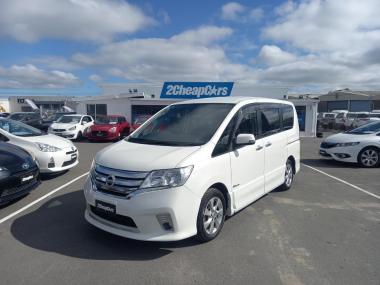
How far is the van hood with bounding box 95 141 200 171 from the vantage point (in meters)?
3.72

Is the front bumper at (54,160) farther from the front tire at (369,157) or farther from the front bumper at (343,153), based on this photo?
the front tire at (369,157)

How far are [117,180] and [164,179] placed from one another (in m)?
0.60

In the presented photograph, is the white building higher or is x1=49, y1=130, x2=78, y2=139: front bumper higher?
the white building

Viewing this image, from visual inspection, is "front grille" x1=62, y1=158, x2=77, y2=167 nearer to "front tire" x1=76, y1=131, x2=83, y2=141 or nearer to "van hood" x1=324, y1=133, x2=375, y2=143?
"van hood" x1=324, y1=133, x2=375, y2=143

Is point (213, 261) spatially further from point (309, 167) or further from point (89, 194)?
point (309, 167)

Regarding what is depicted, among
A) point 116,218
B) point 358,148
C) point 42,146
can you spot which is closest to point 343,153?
point 358,148

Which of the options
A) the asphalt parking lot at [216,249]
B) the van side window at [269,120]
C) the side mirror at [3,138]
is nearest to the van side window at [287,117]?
the van side window at [269,120]

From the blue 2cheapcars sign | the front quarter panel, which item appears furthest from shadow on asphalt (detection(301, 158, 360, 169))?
the blue 2cheapcars sign

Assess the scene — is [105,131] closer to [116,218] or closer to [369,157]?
[369,157]

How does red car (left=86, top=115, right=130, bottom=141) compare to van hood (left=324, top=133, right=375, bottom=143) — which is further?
red car (left=86, top=115, right=130, bottom=141)

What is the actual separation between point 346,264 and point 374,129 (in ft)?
27.2

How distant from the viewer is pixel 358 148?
976cm

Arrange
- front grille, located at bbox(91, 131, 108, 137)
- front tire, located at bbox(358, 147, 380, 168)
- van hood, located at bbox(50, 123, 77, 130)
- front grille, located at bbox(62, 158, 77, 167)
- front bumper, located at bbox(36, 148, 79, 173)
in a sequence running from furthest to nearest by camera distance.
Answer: van hood, located at bbox(50, 123, 77, 130), front grille, located at bbox(91, 131, 108, 137), front tire, located at bbox(358, 147, 380, 168), front grille, located at bbox(62, 158, 77, 167), front bumper, located at bbox(36, 148, 79, 173)

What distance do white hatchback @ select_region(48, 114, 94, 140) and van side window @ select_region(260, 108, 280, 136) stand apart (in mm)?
14622
